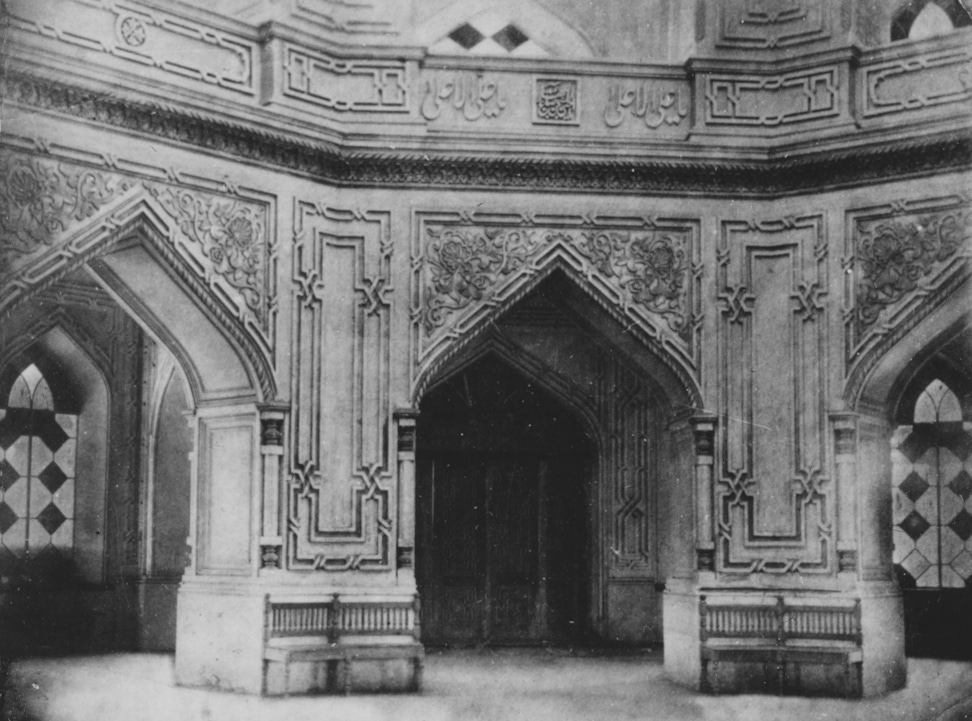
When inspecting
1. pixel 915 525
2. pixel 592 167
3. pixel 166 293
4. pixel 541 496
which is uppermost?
pixel 592 167

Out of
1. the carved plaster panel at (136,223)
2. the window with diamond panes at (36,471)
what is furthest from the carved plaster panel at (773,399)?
the window with diamond panes at (36,471)

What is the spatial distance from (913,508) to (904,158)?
3.67 metres

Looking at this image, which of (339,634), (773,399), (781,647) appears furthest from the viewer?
(773,399)

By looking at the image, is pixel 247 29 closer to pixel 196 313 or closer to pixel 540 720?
pixel 196 313

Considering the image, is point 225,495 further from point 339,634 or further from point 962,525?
point 962,525

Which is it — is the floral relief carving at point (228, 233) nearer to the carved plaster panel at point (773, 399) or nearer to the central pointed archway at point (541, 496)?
the central pointed archway at point (541, 496)

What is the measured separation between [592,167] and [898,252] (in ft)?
7.15

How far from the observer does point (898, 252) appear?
878 centimetres

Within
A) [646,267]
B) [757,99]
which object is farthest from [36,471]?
[757,99]

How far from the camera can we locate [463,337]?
9008mm

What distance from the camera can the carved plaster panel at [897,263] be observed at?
Answer: 28.3 feet

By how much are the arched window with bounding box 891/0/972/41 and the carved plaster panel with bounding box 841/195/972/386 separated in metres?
1.78

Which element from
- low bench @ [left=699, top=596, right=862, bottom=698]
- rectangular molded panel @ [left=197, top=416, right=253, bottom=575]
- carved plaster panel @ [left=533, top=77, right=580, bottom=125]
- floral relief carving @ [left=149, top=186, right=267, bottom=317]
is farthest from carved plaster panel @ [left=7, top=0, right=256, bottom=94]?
low bench @ [left=699, top=596, right=862, bottom=698]

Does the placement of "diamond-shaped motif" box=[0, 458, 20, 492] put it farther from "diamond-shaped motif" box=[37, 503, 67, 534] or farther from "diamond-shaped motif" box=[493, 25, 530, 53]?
"diamond-shaped motif" box=[493, 25, 530, 53]
